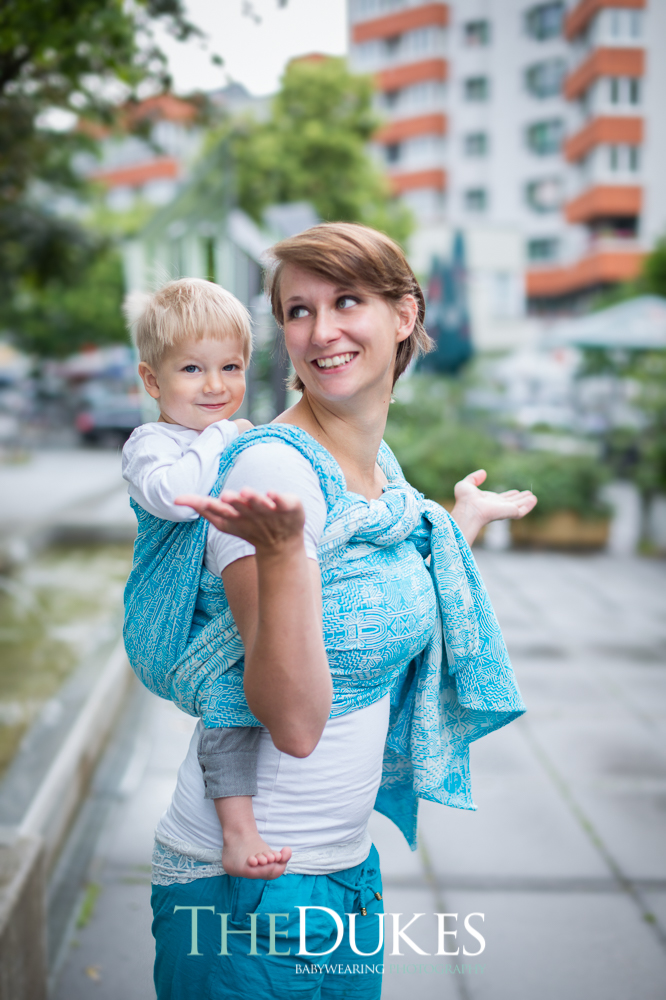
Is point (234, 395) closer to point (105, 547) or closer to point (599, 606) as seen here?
point (599, 606)

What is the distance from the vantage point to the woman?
3.90 feet

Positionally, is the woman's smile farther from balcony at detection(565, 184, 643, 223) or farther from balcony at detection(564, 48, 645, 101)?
balcony at detection(565, 184, 643, 223)

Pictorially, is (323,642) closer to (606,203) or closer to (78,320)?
(606,203)

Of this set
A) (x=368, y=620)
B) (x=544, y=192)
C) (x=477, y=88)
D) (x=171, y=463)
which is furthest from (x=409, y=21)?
(x=544, y=192)

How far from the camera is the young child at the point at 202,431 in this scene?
1.22 meters

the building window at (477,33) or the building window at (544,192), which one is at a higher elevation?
the building window at (544,192)

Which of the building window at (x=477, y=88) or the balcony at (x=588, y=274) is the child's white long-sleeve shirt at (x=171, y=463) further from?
the balcony at (x=588, y=274)

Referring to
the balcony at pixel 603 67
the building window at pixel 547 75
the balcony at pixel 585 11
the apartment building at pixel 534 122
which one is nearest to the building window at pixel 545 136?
the apartment building at pixel 534 122

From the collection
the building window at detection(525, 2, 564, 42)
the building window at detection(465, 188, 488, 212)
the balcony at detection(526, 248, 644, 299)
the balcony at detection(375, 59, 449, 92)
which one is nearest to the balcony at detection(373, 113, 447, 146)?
the building window at detection(465, 188, 488, 212)

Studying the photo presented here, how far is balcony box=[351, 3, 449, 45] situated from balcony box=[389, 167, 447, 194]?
743 inches

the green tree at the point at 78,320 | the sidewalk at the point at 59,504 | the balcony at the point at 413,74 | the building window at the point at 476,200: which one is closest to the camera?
the sidewalk at the point at 59,504

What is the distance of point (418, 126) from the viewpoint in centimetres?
2394

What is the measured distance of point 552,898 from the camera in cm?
288

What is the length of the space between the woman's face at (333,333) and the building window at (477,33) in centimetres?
585
